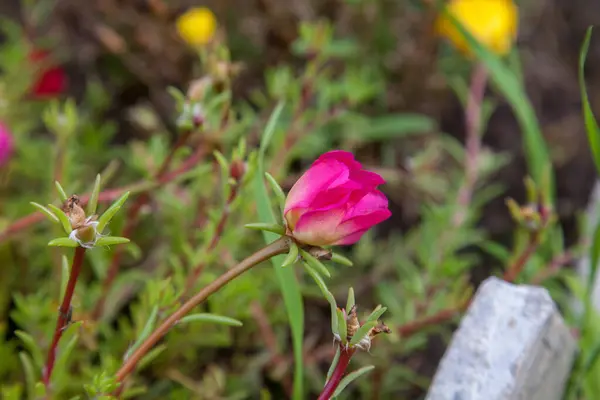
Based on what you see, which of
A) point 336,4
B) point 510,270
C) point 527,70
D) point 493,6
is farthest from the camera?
point 527,70

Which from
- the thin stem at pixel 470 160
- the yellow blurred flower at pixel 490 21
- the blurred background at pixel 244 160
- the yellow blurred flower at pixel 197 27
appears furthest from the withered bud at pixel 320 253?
the yellow blurred flower at pixel 490 21

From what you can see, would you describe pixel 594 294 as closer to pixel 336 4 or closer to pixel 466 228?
pixel 466 228

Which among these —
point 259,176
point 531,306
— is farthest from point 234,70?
point 531,306

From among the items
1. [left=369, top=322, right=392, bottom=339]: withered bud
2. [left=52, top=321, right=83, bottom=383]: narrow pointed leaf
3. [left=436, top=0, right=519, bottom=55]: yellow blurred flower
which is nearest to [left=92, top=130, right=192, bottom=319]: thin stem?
[left=52, top=321, right=83, bottom=383]: narrow pointed leaf

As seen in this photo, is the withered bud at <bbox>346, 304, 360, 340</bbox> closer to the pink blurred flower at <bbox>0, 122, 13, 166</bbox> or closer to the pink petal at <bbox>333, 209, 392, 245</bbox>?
the pink petal at <bbox>333, 209, 392, 245</bbox>

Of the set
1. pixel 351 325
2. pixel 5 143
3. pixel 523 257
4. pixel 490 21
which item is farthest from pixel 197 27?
pixel 351 325

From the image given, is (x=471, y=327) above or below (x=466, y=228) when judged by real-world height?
above

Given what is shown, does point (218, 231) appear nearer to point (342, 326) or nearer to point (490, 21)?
point (342, 326)
